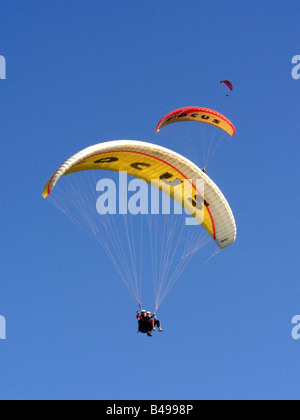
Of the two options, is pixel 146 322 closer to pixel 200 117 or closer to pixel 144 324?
pixel 144 324

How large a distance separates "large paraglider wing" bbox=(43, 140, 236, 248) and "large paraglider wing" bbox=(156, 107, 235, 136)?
1.24 meters

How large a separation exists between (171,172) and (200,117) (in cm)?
231

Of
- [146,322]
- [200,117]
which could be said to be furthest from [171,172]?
[146,322]

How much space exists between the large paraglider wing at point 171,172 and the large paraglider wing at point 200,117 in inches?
48.8

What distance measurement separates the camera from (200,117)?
118ft

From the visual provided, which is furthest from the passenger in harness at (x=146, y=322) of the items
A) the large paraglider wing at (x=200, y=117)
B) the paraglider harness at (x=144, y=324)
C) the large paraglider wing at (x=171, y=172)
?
the large paraglider wing at (x=200, y=117)

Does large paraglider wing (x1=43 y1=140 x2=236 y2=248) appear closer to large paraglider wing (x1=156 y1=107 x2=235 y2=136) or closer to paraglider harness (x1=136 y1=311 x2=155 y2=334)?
large paraglider wing (x1=156 y1=107 x2=235 y2=136)

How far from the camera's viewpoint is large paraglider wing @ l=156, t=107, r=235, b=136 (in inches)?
1388

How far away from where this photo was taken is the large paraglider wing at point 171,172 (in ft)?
111

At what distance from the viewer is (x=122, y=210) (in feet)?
110

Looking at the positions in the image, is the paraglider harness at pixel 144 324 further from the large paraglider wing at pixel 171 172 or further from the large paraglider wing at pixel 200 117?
the large paraglider wing at pixel 200 117

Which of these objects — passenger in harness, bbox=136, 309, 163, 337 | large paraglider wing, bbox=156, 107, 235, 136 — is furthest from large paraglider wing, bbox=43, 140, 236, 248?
passenger in harness, bbox=136, 309, 163, 337
